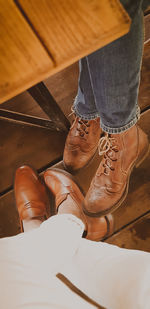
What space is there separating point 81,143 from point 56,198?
0.30m

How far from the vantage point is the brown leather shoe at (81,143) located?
1.16m

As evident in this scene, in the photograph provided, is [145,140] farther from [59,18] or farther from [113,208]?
[59,18]

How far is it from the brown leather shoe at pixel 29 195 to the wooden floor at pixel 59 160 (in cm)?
6

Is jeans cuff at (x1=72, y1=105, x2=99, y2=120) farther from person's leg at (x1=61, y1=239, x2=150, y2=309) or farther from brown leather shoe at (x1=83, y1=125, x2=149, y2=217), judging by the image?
person's leg at (x1=61, y1=239, x2=150, y2=309)

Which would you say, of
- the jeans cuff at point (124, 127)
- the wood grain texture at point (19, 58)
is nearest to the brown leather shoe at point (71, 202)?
the jeans cuff at point (124, 127)

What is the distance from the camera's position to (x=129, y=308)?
21.4 inches

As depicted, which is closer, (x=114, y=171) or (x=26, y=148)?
(x=114, y=171)

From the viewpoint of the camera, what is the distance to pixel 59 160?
4.32 feet

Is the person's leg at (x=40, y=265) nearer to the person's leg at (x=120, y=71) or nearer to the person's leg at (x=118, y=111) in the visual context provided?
the person's leg at (x=118, y=111)

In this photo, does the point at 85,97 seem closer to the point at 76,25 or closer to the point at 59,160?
the point at 59,160

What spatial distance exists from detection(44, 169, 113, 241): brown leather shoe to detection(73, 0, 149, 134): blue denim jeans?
0.39 m

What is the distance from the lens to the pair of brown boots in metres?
1.14

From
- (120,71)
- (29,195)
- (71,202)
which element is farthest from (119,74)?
(29,195)

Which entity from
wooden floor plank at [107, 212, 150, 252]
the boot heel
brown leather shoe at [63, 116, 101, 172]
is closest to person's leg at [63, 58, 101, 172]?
brown leather shoe at [63, 116, 101, 172]
